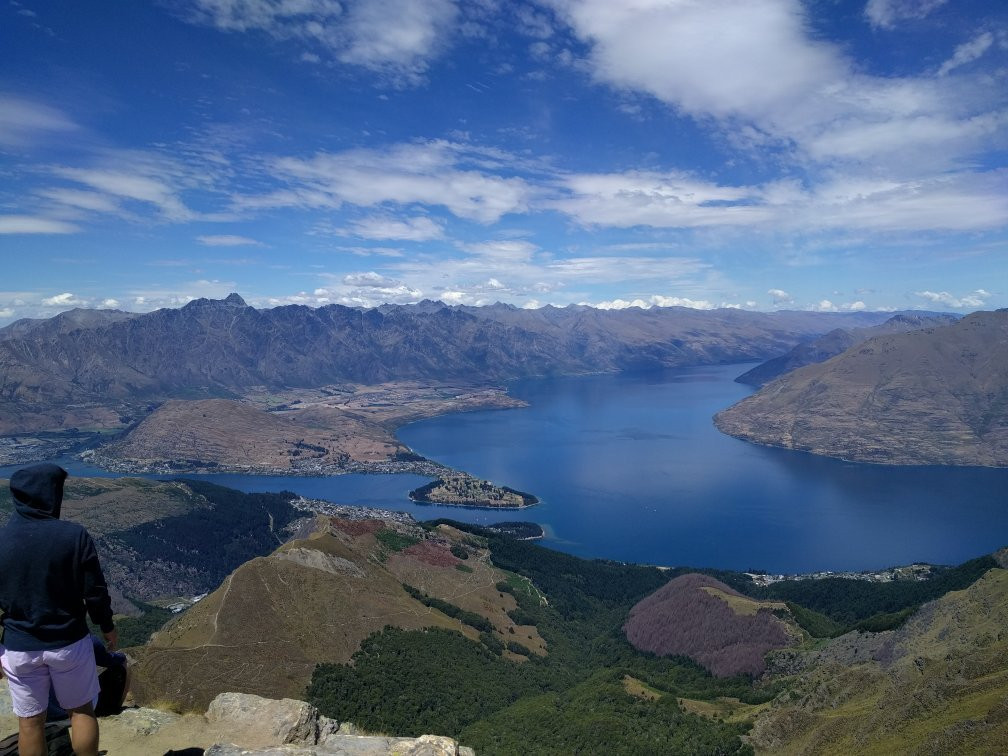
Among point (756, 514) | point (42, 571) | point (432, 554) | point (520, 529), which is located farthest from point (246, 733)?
point (756, 514)

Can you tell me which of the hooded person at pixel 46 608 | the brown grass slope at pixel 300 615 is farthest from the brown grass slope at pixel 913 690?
the brown grass slope at pixel 300 615

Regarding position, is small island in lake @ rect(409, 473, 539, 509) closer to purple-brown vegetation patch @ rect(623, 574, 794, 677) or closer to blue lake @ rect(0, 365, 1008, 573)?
blue lake @ rect(0, 365, 1008, 573)

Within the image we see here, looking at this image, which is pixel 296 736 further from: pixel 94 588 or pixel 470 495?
pixel 470 495

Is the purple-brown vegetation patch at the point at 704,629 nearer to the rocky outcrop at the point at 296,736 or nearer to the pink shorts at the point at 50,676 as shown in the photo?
the rocky outcrop at the point at 296,736

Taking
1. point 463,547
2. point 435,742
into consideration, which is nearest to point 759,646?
point 463,547

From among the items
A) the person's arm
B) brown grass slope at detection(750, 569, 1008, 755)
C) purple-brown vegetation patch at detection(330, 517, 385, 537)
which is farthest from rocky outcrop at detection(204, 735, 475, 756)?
purple-brown vegetation patch at detection(330, 517, 385, 537)
